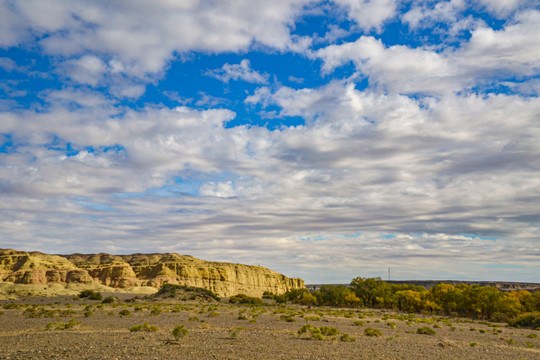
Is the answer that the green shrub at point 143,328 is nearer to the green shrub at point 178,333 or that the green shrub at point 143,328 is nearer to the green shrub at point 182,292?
the green shrub at point 178,333

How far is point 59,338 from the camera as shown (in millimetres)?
21125

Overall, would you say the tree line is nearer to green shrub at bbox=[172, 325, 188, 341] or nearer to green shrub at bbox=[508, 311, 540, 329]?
green shrub at bbox=[508, 311, 540, 329]

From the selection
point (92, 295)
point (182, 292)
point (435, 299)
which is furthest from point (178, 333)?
point (435, 299)

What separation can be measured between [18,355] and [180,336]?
8026 millimetres

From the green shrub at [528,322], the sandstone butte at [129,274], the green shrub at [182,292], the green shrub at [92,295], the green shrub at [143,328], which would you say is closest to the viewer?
the green shrub at [143,328]

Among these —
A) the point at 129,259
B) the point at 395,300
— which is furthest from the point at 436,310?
the point at 129,259

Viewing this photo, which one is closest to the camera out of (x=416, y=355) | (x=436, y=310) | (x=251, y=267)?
(x=416, y=355)

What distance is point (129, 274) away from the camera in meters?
126

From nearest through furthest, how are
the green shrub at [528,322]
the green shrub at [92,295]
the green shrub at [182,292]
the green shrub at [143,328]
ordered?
the green shrub at [143,328] → the green shrub at [528,322] → the green shrub at [92,295] → the green shrub at [182,292]

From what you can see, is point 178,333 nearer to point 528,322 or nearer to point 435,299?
point 528,322

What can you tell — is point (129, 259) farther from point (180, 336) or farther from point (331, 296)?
point (180, 336)

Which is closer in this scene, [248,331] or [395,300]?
[248,331]

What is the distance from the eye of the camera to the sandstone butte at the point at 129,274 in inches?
4210

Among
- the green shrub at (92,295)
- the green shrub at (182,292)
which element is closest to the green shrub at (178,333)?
the green shrub at (182,292)
